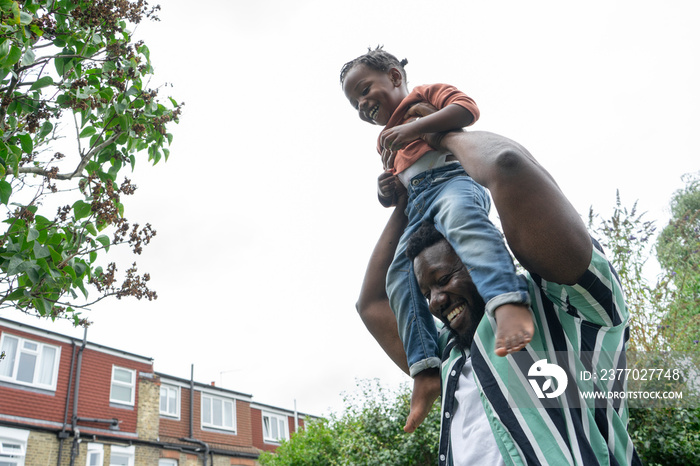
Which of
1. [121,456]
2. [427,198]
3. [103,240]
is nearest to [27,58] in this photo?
[103,240]

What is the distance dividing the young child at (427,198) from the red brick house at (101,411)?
19.0 meters

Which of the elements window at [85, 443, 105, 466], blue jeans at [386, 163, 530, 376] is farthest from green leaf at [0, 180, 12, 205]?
window at [85, 443, 105, 466]

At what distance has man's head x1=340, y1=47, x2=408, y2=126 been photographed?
217 centimetres

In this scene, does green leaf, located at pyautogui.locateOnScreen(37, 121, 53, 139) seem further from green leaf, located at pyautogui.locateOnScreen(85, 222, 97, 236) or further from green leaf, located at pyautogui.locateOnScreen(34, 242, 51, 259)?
green leaf, located at pyautogui.locateOnScreen(34, 242, 51, 259)

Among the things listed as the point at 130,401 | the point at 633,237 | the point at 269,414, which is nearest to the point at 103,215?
the point at 633,237

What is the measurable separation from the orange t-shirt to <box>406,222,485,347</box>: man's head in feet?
1.20

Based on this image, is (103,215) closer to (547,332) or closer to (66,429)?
(547,332)

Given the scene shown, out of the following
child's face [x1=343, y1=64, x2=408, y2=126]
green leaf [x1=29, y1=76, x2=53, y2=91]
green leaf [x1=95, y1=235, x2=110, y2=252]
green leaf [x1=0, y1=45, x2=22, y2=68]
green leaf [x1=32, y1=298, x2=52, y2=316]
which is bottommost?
child's face [x1=343, y1=64, x2=408, y2=126]

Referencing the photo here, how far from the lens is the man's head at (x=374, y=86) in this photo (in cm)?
217

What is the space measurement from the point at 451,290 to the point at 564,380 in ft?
1.49

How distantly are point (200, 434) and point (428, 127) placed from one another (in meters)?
25.5

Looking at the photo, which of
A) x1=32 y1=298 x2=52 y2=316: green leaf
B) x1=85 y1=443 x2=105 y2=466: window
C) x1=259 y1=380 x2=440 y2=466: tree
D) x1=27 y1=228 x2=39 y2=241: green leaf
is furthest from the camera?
x1=85 y1=443 x2=105 y2=466: window

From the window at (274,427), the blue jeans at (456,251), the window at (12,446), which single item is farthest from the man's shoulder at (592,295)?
the window at (274,427)

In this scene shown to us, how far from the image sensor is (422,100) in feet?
6.74
